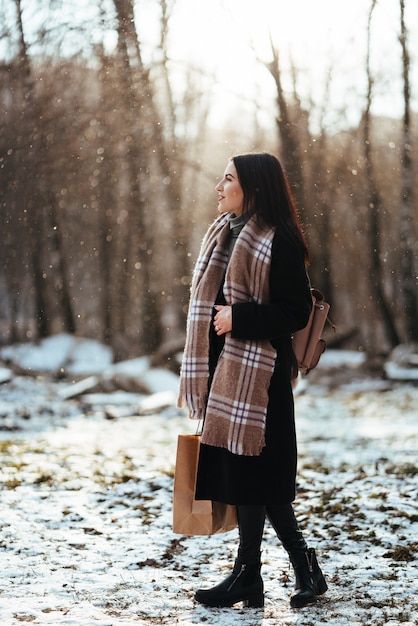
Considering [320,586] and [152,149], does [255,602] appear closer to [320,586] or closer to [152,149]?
[320,586]

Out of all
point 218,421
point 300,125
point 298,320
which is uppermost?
point 300,125

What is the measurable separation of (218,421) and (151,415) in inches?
339

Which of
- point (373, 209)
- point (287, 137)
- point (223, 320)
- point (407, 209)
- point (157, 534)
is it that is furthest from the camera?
point (373, 209)

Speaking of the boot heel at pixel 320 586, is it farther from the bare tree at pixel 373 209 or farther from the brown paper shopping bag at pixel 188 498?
the bare tree at pixel 373 209

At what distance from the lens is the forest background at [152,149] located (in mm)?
13031

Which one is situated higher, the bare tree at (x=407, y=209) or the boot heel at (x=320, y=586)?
the bare tree at (x=407, y=209)

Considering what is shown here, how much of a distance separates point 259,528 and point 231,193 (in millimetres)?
1440

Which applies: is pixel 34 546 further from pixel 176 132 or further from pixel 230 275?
pixel 176 132

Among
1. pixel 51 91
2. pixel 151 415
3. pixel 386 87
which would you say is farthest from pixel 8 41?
pixel 386 87

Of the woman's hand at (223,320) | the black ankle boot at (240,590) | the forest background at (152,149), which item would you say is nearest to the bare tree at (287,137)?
the forest background at (152,149)

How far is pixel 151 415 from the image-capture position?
467 inches

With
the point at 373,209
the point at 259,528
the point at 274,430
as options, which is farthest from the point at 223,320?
the point at 373,209

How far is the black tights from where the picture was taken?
11.4 ft

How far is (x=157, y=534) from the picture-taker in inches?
195
